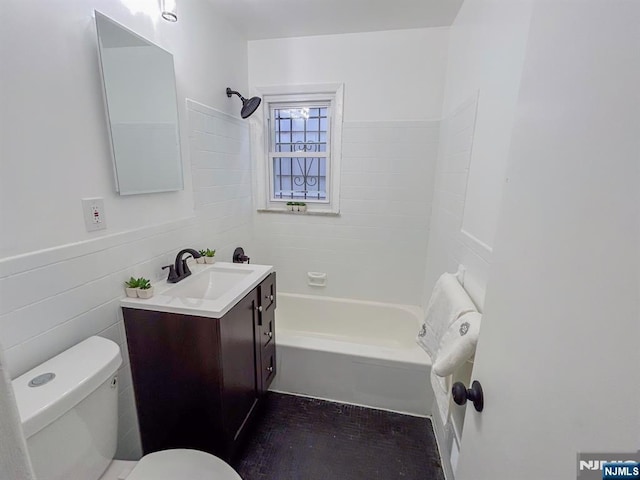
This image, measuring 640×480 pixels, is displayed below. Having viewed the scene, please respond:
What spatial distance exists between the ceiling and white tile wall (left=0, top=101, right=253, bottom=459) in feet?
2.30

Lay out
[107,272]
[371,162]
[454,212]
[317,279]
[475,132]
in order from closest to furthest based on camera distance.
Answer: [107,272] → [475,132] → [454,212] → [371,162] → [317,279]

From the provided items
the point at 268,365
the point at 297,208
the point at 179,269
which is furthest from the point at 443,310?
the point at 297,208

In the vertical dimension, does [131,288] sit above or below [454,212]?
below

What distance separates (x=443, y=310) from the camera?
1.37 meters

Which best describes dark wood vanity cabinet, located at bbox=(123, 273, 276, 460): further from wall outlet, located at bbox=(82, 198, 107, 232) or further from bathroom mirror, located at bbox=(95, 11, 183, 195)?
bathroom mirror, located at bbox=(95, 11, 183, 195)

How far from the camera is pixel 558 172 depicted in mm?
469

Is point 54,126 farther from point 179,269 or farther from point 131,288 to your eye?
point 179,269

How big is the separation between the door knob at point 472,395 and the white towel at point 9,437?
774 mm

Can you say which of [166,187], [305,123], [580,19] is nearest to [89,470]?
[166,187]

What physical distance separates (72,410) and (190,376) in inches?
17.5

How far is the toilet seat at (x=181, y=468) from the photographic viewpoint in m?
1.07

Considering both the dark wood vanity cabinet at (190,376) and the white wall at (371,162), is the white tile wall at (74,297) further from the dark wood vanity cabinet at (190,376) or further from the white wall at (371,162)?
the white wall at (371,162)

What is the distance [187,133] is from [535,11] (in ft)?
5.41

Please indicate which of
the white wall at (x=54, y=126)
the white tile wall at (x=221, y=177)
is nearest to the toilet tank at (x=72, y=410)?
the white wall at (x=54, y=126)
